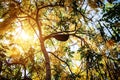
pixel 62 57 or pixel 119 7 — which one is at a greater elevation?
pixel 119 7

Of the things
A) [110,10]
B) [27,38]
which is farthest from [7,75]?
[110,10]

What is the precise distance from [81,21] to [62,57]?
2.71 metres

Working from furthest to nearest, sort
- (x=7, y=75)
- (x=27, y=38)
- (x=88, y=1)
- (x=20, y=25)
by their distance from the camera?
(x=27, y=38) < (x=20, y=25) < (x=88, y=1) < (x=7, y=75)

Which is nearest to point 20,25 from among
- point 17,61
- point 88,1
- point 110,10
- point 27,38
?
point 27,38

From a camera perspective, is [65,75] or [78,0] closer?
[78,0]

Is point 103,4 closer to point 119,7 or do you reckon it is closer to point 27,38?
point 119,7

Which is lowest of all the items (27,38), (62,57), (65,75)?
(65,75)

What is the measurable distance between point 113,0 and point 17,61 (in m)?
4.95

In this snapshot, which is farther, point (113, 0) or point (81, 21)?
point (81, 21)

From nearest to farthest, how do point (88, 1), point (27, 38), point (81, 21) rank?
1. point (88, 1)
2. point (81, 21)
3. point (27, 38)

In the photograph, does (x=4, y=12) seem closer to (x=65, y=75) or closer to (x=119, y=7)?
(x=65, y=75)

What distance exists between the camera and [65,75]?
43.6ft

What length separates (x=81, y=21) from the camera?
40.0 ft

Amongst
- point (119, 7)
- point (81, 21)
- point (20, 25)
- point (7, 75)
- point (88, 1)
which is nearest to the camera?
point (119, 7)
